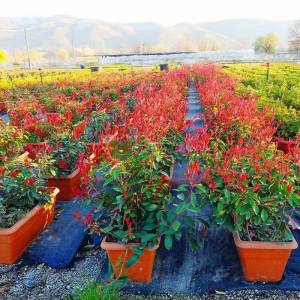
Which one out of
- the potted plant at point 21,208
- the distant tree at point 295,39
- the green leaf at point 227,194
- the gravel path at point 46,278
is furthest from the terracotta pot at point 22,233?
the distant tree at point 295,39

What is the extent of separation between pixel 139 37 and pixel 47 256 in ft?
524

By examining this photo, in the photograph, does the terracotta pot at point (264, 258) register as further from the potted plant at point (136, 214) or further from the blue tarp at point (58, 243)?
the blue tarp at point (58, 243)

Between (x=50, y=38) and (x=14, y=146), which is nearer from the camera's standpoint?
(x=14, y=146)

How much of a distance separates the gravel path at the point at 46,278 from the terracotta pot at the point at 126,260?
0.27m

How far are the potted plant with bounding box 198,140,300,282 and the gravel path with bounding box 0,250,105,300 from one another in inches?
43.8

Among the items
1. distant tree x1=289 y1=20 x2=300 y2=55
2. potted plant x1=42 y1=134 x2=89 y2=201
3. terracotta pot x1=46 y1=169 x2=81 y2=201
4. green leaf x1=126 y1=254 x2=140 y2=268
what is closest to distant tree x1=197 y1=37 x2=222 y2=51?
distant tree x1=289 y1=20 x2=300 y2=55

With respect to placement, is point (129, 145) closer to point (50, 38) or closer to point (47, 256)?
point (47, 256)

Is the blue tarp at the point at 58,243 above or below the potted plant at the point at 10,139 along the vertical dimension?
below

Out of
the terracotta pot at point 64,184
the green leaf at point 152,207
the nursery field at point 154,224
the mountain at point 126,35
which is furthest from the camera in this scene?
the mountain at point 126,35

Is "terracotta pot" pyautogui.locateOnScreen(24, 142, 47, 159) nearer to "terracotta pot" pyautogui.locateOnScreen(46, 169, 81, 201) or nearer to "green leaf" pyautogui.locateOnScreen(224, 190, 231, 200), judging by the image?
"terracotta pot" pyautogui.locateOnScreen(46, 169, 81, 201)

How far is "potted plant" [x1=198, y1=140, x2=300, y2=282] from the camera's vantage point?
2.42 m

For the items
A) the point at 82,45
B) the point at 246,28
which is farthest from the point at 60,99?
the point at 246,28

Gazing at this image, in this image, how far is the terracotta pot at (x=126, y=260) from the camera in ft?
8.30

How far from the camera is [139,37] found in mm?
154500
